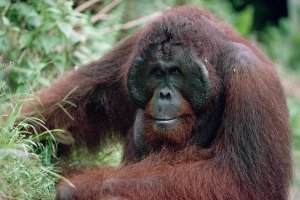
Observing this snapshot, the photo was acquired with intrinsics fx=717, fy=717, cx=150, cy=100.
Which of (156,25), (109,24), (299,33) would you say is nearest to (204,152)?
(156,25)

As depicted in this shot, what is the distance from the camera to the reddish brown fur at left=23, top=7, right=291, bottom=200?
4.82 metres

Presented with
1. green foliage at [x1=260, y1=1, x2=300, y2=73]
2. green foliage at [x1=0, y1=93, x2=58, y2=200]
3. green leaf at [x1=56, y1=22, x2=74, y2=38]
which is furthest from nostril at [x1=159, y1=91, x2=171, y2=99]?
green foliage at [x1=260, y1=1, x2=300, y2=73]

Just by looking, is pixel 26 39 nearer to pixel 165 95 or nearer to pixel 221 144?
pixel 165 95

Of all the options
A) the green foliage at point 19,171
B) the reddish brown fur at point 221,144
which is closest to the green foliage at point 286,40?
the reddish brown fur at point 221,144

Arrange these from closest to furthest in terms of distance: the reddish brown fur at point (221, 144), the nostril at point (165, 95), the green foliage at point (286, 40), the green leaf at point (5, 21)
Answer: the reddish brown fur at point (221, 144)
the nostril at point (165, 95)
the green leaf at point (5, 21)
the green foliage at point (286, 40)

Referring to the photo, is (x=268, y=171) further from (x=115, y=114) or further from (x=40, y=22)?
(x=40, y=22)

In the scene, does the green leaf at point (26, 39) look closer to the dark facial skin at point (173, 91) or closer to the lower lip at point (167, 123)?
the dark facial skin at point (173, 91)

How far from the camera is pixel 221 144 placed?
4.94 m

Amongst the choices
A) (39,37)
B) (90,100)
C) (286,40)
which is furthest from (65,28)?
(286,40)

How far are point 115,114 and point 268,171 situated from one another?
167cm

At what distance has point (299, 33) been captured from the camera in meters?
15.1

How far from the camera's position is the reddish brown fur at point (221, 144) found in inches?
190

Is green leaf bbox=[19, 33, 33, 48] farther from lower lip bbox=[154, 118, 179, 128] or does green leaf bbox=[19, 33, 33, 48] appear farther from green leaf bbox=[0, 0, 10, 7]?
lower lip bbox=[154, 118, 179, 128]

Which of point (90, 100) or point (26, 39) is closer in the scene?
point (90, 100)
